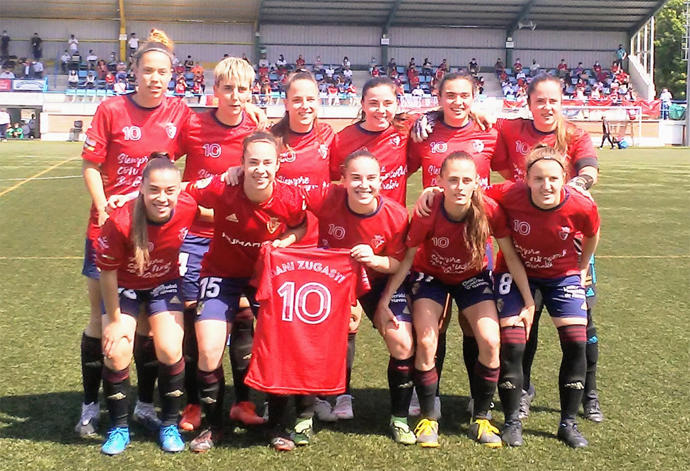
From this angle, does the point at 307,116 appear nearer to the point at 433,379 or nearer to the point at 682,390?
the point at 433,379

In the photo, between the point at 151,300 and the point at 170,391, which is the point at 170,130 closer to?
the point at 151,300

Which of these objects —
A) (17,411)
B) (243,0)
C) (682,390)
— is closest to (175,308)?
(17,411)

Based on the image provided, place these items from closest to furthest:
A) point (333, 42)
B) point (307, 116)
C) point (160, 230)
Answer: point (160, 230), point (307, 116), point (333, 42)

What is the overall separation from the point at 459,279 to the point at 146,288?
161cm

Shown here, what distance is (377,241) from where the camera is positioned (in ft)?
12.8

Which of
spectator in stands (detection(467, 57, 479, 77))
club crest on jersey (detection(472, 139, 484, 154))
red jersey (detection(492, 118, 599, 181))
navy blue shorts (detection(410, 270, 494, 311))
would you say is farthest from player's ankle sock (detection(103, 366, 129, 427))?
spectator in stands (detection(467, 57, 479, 77))

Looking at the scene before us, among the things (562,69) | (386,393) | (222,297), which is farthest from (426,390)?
(562,69)

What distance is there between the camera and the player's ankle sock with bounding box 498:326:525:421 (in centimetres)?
371

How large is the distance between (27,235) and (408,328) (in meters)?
6.85

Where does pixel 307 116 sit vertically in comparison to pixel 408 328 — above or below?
above

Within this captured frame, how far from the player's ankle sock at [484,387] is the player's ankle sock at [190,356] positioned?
1447 millimetres

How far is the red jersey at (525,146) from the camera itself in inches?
167

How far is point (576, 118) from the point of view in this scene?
31.9 meters

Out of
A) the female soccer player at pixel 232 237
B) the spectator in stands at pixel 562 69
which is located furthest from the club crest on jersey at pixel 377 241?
the spectator in stands at pixel 562 69
